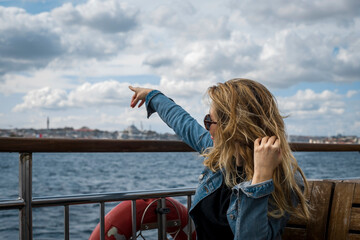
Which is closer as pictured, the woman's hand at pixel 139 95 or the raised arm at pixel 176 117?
the raised arm at pixel 176 117

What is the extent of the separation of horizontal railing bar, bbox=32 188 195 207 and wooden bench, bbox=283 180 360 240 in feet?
2.33

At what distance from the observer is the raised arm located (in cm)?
198

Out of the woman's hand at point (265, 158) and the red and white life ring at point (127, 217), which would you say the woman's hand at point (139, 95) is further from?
the woman's hand at point (265, 158)

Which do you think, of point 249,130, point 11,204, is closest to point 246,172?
point 249,130

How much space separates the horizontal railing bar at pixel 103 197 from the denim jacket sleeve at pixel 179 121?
18.5 inches

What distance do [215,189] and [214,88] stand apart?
1.38 feet

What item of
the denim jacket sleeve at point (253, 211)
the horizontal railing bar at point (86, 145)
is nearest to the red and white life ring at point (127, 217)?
the horizontal railing bar at point (86, 145)

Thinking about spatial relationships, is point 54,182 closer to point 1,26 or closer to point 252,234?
point 252,234

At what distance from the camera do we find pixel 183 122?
6.58 ft

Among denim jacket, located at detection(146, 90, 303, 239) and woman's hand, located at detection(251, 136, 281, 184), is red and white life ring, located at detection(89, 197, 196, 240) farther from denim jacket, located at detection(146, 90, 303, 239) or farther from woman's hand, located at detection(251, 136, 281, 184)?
woman's hand, located at detection(251, 136, 281, 184)

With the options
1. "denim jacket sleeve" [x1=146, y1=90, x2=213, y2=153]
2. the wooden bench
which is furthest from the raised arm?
the wooden bench

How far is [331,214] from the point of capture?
194cm

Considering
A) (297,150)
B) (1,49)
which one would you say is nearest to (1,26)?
(1,49)

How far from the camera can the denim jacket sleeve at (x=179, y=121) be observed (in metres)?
1.98
